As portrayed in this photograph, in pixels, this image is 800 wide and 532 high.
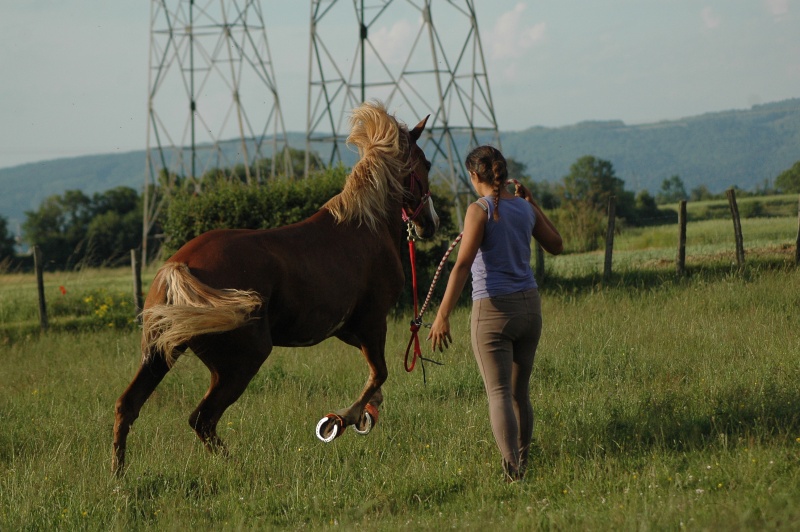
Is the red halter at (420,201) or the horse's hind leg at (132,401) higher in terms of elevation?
the red halter at (420,201)

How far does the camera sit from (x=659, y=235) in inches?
777

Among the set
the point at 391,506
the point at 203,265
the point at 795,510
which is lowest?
the point at 391,506

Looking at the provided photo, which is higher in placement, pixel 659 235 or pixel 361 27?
pixel 361 27

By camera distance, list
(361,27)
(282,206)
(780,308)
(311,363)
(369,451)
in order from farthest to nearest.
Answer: (361,27) → (282,206) → (780,308) → (311,363) → (369,451)

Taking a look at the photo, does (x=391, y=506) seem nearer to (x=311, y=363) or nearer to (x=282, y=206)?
(x=311, y=363)

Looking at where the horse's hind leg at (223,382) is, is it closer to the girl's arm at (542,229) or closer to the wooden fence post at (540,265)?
the girl's arm at (542,229)

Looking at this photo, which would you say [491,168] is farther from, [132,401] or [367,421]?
[132,401]

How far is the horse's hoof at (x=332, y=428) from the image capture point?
19.5ft

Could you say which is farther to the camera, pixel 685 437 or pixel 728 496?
pixel 685 437

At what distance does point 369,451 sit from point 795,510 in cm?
290

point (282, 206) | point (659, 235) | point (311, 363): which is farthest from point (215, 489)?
point (659, 235)

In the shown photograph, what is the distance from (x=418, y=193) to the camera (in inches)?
275

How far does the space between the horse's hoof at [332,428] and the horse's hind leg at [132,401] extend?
1.14 meters

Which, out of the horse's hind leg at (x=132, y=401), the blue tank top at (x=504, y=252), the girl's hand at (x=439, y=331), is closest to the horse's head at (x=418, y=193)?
the blue tank top at (x=504, y=252)
